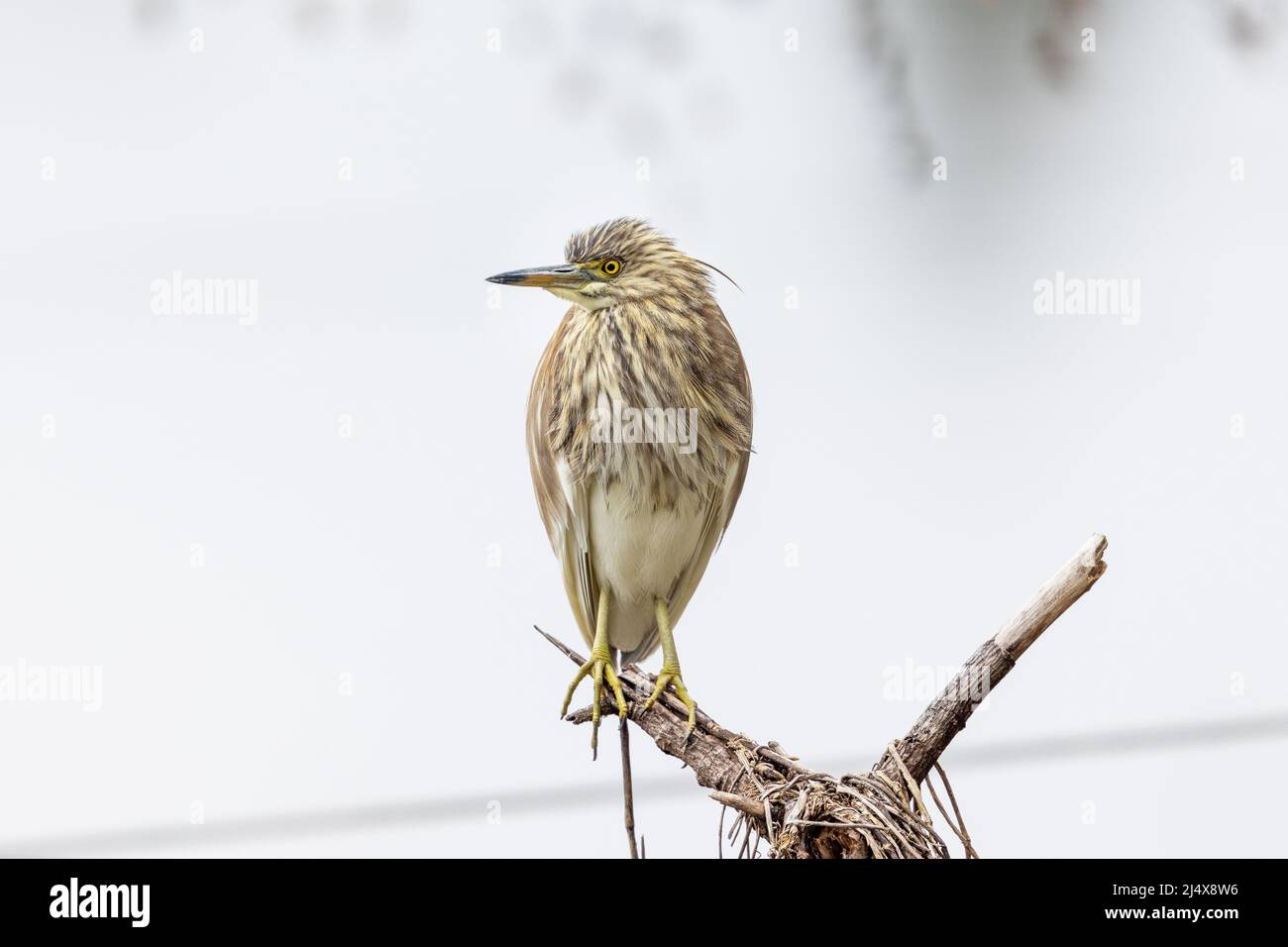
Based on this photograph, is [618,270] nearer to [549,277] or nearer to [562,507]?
[549,277]

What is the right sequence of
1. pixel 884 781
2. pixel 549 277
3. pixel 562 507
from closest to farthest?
pixel 884 781 < pixel 549 277 < pixel 562 507

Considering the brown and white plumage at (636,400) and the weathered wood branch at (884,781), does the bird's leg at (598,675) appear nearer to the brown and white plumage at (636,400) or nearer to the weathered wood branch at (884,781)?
the brown and white plumage at (636,400)

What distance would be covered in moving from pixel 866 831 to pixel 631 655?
599 millimetres

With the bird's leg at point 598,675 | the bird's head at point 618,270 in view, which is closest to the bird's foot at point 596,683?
the bird's leg at point 598,675

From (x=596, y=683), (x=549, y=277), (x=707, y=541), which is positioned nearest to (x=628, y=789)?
(x=596, y=683)

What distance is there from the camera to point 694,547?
1641 millimetres

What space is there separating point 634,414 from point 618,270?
196 mm

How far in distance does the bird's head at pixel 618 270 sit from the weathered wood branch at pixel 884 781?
1.98ft

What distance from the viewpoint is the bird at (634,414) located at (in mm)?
1517

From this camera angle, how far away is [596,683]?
1.51 meters

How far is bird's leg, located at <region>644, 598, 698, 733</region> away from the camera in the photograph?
4.74 feet
